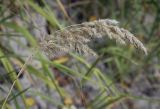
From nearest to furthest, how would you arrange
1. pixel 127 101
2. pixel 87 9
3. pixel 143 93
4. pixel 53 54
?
1. pixel 53 54
2. pixel 127 101
3. pixel 143 93
4. pixel 87 9

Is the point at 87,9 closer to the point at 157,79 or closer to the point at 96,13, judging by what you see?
the point at 96,13

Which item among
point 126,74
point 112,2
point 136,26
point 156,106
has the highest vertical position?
point 112,2

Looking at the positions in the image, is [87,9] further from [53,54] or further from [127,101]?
[53,54]

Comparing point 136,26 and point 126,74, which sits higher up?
point 136,26

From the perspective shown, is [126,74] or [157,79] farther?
[157,79]

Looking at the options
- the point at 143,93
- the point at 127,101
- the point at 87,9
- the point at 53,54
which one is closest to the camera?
the point at 53,54

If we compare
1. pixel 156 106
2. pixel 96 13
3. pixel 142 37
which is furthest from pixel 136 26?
pixel 156 106
